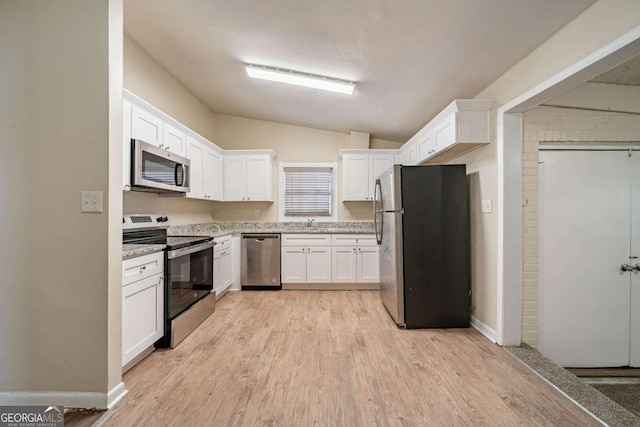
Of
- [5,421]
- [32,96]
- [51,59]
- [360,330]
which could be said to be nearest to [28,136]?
[32,96]

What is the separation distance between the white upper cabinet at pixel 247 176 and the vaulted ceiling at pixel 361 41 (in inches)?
46.4

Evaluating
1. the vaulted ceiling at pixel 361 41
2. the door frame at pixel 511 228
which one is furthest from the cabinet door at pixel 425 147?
the door frame at pixel 511 228

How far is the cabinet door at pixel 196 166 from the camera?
3486 mm

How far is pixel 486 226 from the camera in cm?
268

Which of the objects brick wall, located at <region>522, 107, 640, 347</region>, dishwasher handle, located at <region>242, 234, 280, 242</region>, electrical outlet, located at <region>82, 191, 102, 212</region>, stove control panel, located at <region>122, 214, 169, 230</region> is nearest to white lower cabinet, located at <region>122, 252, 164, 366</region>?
electrical outlet, located at <region>82, 191, 102, 212</region>

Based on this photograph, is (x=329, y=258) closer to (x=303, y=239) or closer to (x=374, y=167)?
(x=303, y=239)

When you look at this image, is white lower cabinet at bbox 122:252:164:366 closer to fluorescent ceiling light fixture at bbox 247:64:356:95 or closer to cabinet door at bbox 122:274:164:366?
cabinet door at bbox 122:274:164:366

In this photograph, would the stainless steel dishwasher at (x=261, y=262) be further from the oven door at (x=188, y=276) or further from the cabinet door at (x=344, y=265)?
the oven door at (x=188, y=276)

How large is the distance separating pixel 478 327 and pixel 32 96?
407 cm

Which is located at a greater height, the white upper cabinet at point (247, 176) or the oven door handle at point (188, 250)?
the white upper cabinet at point (247, 176)

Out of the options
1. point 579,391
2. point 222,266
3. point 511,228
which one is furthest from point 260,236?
point 579,391

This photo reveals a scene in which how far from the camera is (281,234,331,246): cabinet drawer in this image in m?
4.25

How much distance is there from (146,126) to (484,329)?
3840 mm

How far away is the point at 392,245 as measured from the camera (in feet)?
9.68
